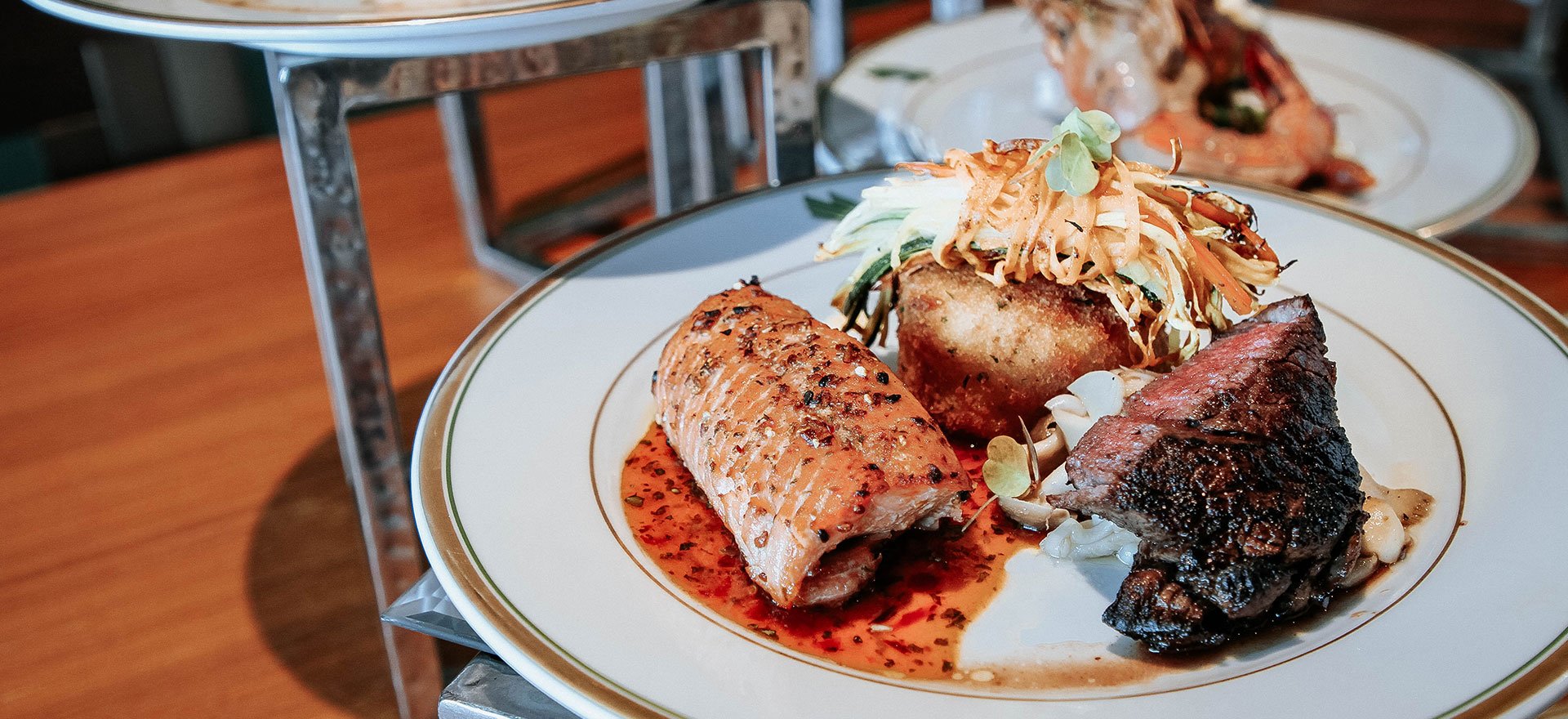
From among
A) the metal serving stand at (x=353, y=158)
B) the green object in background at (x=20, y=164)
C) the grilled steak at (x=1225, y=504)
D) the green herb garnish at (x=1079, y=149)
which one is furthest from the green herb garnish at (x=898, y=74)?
the green object in background at (x=20, y=164)

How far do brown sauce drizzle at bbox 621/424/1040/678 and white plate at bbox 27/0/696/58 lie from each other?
48 cm

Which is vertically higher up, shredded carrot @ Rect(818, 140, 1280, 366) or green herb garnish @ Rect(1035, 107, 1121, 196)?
green herb garnish @ Rect(1035, 107, 1121, 196)

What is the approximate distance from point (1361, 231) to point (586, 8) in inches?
42.8

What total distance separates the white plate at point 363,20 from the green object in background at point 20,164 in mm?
2595

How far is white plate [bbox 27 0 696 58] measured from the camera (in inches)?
43.4

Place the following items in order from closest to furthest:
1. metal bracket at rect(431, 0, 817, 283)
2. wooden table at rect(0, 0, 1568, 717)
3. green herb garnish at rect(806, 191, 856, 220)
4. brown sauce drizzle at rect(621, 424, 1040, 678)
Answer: brown sauce drizzle at rect(621, 424, 1040, 678)
metal bracket at rect(431, 0, 817, 283)
wooden table at rect(0, 0, 1568, 717)
green herb garnish at rect(806, 191, 856, 220)

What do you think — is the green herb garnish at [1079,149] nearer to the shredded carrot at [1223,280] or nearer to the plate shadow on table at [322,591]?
the shredded carrot at [1223,280]

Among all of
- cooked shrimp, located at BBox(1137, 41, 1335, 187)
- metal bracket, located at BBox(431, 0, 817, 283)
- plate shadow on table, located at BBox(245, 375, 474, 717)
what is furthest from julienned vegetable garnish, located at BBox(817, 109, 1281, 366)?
plate shadow on table, located at BBox(245, 375, 474, 717)

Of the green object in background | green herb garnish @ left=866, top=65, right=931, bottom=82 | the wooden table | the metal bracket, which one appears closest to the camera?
the metal bracket

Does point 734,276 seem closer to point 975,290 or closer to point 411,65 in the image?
point 975,290

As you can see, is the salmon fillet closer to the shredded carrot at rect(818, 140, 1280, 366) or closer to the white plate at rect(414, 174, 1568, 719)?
the white plate at rect(414, 174, 1568, 719)

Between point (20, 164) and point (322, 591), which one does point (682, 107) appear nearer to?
point (322, 591)

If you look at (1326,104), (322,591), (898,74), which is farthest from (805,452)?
(1326,104)

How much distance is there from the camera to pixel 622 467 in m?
1.28
